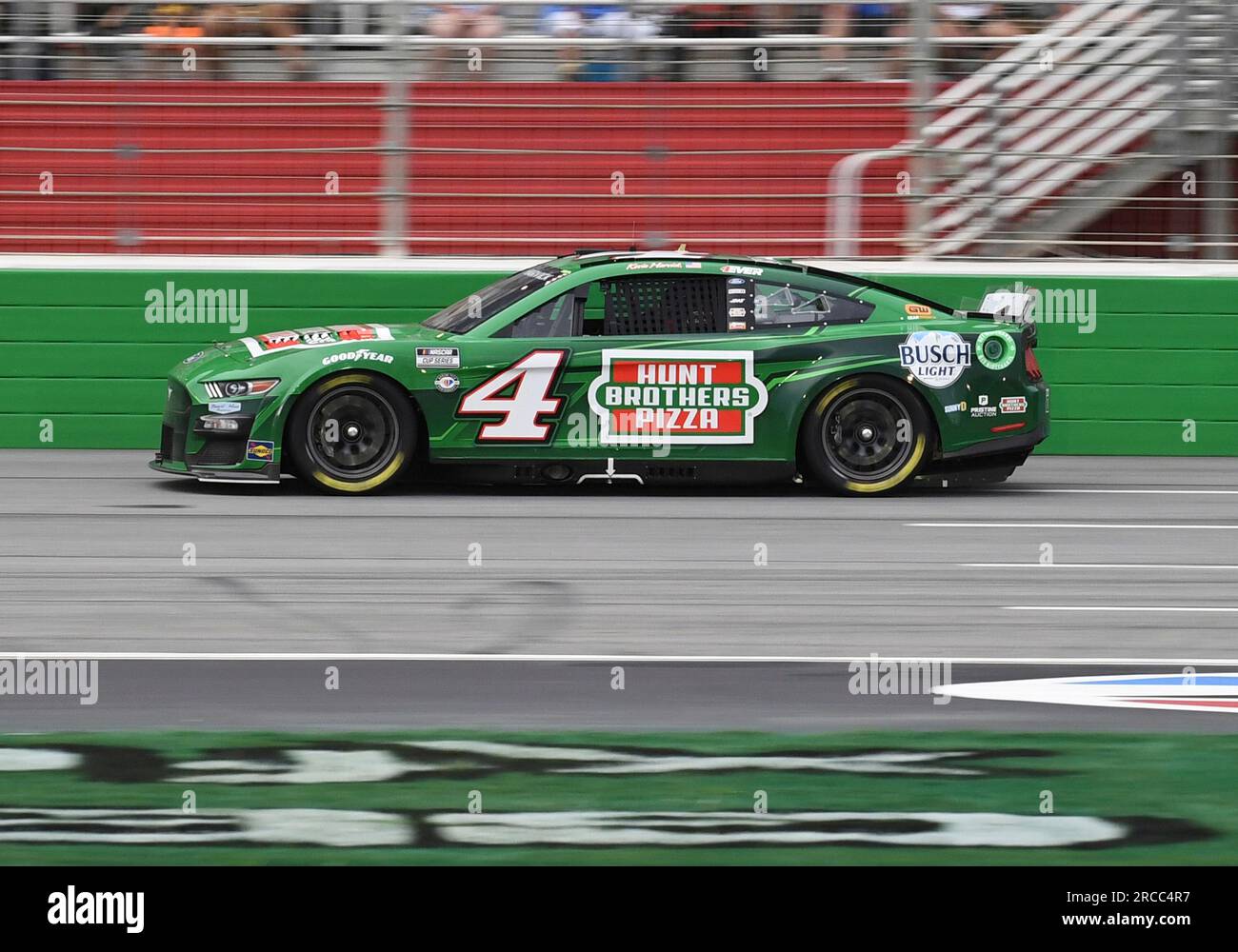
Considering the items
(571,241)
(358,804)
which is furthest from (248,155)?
(358,804)

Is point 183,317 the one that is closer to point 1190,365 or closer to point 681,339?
point 681,339

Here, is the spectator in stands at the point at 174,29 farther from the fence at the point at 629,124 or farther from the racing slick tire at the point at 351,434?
the racing slick tire at the point at 351,434

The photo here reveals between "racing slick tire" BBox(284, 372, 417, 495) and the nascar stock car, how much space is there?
11mm

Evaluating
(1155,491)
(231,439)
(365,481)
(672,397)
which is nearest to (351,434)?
(365,481)

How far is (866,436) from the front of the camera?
1135 cm

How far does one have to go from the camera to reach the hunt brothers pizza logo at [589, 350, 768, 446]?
36.1 feet

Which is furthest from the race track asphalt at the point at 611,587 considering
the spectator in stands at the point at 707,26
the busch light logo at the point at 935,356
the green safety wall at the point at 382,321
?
the spectator in stands at the point at 707,26

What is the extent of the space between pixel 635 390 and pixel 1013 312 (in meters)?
2.49

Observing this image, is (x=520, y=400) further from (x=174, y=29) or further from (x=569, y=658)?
(x=174, y=29)

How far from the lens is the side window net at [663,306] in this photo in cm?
1115

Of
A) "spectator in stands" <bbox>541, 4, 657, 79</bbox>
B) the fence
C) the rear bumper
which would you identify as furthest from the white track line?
"spectator in stands" <bbox>541, 4, 657, 79</bbox>

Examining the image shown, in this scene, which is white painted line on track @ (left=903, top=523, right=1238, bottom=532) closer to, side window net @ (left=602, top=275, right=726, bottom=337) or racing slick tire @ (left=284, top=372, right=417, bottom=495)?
side window net @ (left=602, top=275, right=726, bottom=337)

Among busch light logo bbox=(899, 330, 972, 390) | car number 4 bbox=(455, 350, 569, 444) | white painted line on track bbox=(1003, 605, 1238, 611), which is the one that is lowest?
white painted line on track bbox=(1003, 605, 1238, 611)

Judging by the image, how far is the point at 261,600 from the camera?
812 cm
